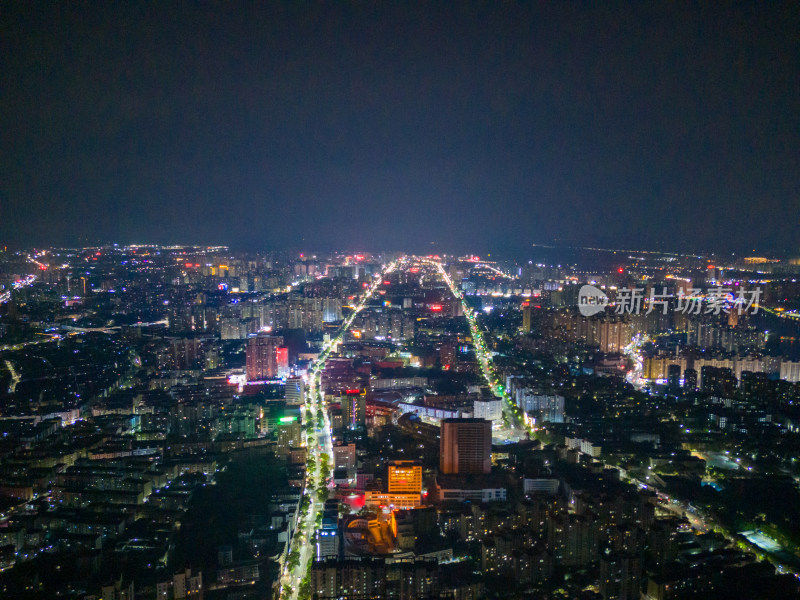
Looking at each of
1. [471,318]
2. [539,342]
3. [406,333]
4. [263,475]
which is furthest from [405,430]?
[471,318]

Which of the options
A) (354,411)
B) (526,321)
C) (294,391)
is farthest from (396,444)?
(526,321)

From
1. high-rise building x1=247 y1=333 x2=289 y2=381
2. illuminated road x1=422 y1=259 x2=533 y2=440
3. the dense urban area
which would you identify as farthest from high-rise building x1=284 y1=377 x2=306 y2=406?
illuminated road x1=422 y1=259 x2=533 y2=440

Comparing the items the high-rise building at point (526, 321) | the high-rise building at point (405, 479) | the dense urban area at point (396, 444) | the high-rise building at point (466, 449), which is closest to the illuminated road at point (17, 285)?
the dense urban area at point (396, 444)

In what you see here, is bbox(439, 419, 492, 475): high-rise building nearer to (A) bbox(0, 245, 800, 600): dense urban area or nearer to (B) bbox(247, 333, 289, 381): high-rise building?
(A) bbox(0, 245, 800, 600): dense urban area

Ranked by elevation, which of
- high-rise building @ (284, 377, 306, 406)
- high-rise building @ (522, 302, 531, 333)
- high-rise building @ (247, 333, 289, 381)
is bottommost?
high-rise building @ (284, 377, 306, 406)

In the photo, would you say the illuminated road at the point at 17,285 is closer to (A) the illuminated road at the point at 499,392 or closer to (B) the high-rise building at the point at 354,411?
(B) the high-rise building at the point at 354,411

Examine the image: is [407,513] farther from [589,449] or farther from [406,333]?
[406,333]
